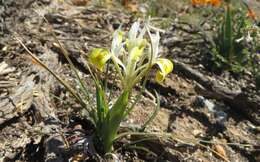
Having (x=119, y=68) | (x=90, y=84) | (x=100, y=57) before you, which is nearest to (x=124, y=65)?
(x=119, y=68)

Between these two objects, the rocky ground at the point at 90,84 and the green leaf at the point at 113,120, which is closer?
the green leaf at the point at 113,120

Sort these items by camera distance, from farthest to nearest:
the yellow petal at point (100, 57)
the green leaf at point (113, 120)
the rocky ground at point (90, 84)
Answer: the rocky ground at point (90, 84)
the green leaf at point (113, 120)
the yellow petal at point (100, 57)

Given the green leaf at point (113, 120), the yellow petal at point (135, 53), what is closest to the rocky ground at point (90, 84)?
the green leaf at point (113, 120)

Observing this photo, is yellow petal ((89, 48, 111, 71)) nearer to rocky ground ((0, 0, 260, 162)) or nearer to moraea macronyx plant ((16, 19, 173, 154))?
moraea macronyx plant ((16, 19, 173, 154))

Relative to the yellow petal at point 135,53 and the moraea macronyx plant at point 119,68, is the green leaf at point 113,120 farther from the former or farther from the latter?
the yellow petal at point 135,53

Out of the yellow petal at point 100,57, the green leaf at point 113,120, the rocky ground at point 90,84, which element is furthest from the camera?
the rocky ground at point 90,84

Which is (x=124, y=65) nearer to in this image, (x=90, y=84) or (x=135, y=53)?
(x=135, y=53)

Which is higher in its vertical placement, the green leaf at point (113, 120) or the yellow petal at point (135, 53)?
the yellow petal at point (135, 53)
